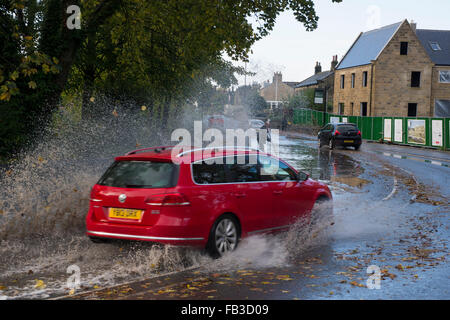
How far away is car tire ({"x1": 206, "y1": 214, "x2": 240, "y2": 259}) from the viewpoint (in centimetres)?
754

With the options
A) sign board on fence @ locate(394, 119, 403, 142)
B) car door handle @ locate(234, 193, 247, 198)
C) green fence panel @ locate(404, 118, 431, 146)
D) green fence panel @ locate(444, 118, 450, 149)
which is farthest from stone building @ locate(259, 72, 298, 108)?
car door handle @ locate(234, 193, 247, 198)

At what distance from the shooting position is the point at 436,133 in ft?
125

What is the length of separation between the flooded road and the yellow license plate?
0.37m

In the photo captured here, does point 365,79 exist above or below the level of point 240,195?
above

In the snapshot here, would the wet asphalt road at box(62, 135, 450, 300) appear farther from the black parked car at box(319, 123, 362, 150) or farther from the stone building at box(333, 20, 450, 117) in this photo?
the stone building at box(333, 20, 450, 117)

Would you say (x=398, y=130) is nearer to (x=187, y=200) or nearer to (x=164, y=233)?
(x=187, y=200)

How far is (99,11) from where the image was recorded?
1345 cm

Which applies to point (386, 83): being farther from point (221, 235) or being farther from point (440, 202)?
point (221, 235)

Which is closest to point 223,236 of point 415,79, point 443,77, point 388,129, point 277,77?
point 388,129

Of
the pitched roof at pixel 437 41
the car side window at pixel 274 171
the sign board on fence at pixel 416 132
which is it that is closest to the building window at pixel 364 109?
the pitched roof at pixel 437 41

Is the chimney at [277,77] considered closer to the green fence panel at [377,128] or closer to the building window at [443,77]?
the building window at [443,77]

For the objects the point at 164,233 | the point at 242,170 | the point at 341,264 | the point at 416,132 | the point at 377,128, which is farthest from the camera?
the point at 377,128

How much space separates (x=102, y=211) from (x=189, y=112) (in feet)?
102

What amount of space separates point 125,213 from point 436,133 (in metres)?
34.6
